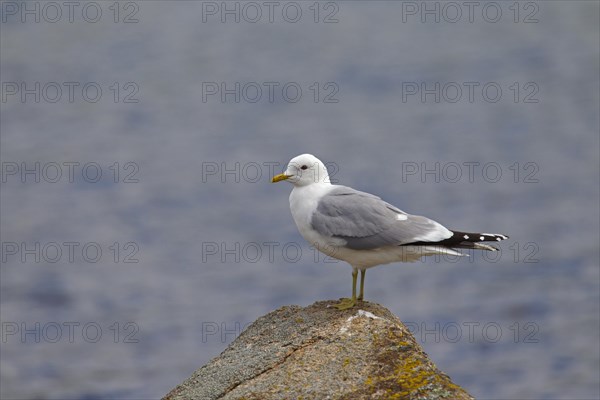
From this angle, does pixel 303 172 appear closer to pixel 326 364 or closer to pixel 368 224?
pixel 368 224

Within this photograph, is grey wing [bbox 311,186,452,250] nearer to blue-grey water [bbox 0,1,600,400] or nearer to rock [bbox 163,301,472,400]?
rock [bbox 163,301,472,400]

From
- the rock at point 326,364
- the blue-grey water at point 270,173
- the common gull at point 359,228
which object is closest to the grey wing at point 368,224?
the common gull at point 359,228

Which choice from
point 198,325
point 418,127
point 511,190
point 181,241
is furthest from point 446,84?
point 198,325

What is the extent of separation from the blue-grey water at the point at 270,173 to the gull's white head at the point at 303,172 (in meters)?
6.93

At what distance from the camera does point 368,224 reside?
332 inches

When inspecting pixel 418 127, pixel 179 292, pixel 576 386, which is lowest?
pixel 576 386

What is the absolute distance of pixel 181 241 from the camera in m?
19.5

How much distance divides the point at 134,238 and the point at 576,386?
28.0 feet

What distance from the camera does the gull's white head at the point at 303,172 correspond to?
8891 mm

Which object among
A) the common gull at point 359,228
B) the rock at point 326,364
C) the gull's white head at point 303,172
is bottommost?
the rock at point 326,364

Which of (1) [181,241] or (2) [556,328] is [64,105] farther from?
(2) [556,328]

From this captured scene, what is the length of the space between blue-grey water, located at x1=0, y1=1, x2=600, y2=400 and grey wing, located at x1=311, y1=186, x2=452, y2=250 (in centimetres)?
717

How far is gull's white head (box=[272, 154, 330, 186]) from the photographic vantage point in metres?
8.89

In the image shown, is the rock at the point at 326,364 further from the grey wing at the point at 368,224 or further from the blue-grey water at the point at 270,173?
the blue-grey water at the point at 270,173
